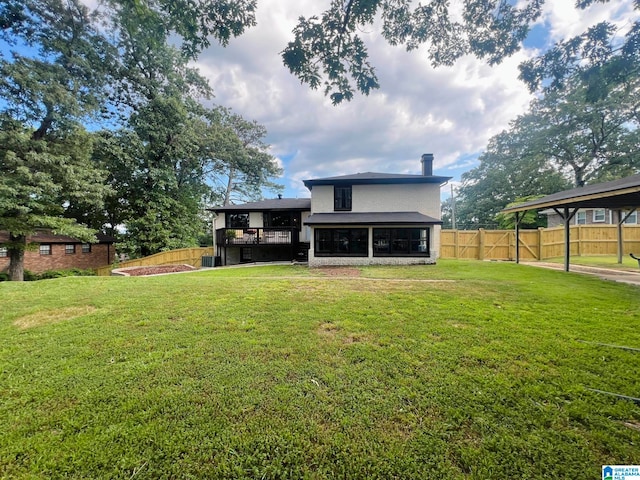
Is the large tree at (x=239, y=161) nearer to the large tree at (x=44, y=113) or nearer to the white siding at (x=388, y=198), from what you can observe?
the large tree at (x=44, y=113)

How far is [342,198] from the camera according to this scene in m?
15.9

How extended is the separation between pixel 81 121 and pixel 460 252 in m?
23.8

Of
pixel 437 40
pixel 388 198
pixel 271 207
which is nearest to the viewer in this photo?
pixel 437 40

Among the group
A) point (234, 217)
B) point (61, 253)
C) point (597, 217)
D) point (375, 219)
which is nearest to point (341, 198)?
point (375, 219)

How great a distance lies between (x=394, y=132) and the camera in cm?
1872

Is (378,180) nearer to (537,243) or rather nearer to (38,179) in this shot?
(537,243)

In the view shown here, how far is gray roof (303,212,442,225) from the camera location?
12906 millimetres

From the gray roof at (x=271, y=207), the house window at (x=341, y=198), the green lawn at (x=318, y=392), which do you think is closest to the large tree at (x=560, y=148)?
the house window at (x=341, y=198)

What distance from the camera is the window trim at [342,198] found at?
15820 mm

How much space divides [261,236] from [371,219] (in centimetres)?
761

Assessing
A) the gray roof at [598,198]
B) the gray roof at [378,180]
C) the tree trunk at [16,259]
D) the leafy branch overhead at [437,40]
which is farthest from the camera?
the gray roof at [378,180]

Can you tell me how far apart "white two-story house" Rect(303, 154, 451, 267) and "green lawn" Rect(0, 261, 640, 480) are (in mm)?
8066

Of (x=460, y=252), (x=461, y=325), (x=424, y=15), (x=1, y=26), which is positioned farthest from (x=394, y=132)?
(x=1, y=26)

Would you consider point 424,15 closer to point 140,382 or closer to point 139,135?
point 140,382
